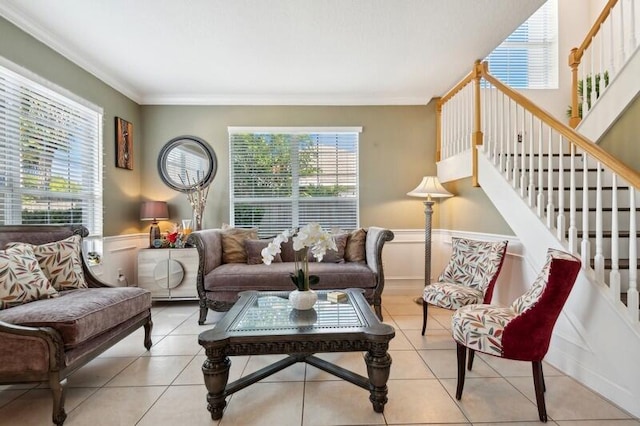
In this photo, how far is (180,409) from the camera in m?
1.70

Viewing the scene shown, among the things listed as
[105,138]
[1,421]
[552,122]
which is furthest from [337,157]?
[1,421]

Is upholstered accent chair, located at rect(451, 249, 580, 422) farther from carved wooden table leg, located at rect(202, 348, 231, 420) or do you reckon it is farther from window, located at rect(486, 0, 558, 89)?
window, located at rect(486, 0, 558, 89)

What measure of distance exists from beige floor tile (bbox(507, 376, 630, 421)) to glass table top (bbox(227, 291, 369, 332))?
1115 mm

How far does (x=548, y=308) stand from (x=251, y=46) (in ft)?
9.77

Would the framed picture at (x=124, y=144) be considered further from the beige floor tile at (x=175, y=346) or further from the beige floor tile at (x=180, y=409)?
the beige floor tile at (x=180, y=409)

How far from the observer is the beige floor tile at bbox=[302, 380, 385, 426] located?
1.59 metres

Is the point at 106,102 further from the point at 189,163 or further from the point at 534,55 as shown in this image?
the point at 534,55

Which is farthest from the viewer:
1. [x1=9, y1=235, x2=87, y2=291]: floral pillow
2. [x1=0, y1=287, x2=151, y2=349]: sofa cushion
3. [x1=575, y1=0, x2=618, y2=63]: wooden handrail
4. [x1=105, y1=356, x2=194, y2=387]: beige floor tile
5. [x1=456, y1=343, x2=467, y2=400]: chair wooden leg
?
[x1=575, y1=0, x2=618, y2=63]: wooden handrail

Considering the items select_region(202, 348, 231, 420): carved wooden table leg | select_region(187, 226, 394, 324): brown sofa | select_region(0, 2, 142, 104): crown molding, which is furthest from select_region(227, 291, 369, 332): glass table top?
select_region(0, 2, 142, 104): crown molding

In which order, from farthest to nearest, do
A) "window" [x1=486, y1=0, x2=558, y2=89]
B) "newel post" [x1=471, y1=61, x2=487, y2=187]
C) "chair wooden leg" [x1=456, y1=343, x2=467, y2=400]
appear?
"window" [x1=486, y1=0, x2=558, y2=89] < "newel post" [x1=471, y1=61, x2=487, y2=187] < "chair wooden leg" [x1=456, y1=343, x2=467, y2=400]

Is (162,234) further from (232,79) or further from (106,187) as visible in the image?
(232,79)

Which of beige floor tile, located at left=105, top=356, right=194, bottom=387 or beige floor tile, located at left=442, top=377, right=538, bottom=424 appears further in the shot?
beige floor tile, located at left=105, top=356, right=194, bottom=387

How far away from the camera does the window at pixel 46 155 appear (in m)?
2.37

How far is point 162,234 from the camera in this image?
12.9 feet
